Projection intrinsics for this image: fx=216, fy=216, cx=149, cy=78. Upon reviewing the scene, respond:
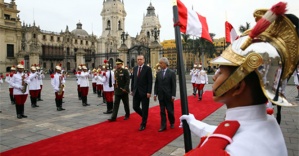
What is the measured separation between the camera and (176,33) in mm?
2131

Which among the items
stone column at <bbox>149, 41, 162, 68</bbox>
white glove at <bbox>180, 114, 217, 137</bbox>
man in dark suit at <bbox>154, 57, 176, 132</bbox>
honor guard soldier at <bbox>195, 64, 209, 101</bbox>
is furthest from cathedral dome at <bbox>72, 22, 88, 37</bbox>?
white glove at <bbox>180, 114, 217, 137</bbox>

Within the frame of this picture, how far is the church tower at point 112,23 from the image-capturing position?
Result: 79.6 meters

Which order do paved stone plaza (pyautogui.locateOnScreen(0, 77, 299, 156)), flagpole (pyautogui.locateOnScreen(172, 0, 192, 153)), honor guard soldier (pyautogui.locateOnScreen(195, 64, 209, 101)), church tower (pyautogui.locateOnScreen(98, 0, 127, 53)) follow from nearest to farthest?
flagpole (pyautogui.locateOnScreen(172, 0, 192, 153))
paved stone plaza (pyautogui.locateOnScreen(0, 77, 299, 156))
honor guard soldier (pyautogui.locateOnScreen(195, 64, 209, 101))
church tower (pyautogui.locateOnScreen(98, 0, 127, 53))

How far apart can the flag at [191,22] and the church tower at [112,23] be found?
78.2 meters

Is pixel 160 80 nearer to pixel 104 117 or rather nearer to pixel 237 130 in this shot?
pixel 104 117

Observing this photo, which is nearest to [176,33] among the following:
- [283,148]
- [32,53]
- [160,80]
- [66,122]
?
[283,148]

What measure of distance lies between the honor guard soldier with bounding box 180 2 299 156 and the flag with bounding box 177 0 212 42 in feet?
3.97

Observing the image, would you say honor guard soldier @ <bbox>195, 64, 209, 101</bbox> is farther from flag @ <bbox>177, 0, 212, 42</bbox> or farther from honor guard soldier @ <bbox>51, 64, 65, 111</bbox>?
flag @ <bbox>177, 0, 212, 42</bbox>

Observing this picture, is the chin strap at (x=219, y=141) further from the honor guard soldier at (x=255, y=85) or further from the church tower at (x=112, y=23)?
the church tower at (x=112, y=23)

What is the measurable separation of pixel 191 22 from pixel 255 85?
147 cm

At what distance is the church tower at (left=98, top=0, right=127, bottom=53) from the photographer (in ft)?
261

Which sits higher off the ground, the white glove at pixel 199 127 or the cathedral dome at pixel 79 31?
the cathedral dome at pixel 79 31

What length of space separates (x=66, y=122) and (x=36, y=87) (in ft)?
16.4

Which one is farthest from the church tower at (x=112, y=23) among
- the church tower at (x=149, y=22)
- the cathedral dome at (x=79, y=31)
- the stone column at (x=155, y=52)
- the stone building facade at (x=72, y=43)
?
the stone column at (x=155, y=52)
